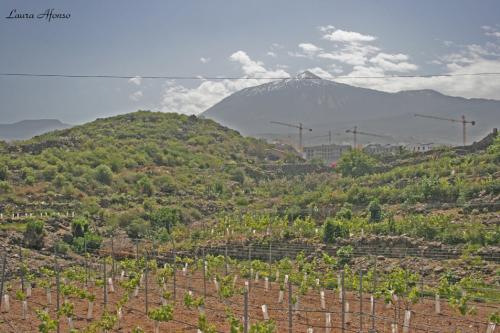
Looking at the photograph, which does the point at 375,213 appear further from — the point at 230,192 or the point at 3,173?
the point at 3,173

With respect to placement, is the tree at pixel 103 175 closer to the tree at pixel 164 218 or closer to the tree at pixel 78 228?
the tree at pixel 164 218

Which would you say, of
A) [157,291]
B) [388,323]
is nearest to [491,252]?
[388,323]

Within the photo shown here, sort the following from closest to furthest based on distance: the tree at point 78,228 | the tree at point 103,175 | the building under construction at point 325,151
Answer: the tree at point 78,228 < the tree at point 103,175 < the building under construction at point 325,151

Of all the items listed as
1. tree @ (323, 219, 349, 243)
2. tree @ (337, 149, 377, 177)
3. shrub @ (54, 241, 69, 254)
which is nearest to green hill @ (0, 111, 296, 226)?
shrub @ (54, 241, 69, 254)

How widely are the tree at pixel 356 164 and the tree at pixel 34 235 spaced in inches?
1135

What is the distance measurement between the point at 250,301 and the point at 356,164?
3531 cm

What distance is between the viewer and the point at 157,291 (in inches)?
763

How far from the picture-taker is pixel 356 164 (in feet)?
172

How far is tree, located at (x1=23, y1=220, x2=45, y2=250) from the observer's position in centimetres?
2805

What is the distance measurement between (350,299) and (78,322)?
751 cm

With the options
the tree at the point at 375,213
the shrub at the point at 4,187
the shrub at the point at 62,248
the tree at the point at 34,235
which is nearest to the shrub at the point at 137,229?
the shrub at the point at 62,248

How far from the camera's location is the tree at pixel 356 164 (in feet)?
170

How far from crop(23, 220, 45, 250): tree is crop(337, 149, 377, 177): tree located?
28.8 meters

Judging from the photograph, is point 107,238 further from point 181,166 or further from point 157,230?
point 181,166
